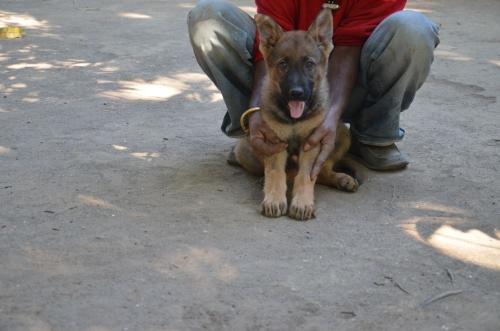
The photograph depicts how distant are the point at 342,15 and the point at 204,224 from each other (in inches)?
56.2

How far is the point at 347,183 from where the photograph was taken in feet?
12.8

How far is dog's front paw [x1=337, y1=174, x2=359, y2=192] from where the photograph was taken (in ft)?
12.8

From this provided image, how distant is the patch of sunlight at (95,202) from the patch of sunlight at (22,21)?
4.63 meters

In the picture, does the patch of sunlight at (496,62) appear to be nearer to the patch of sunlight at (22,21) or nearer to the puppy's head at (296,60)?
the puppy's head at (296,60)

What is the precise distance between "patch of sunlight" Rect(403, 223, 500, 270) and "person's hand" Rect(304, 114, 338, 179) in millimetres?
548

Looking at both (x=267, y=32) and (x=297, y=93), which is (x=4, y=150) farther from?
(x=297, y=93)

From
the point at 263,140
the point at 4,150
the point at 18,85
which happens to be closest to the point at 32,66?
the point at 18,85

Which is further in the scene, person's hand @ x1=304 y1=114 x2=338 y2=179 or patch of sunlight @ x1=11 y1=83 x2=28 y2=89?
patch of sunlight @ x1=11 y1=83 x2=28 y2=89

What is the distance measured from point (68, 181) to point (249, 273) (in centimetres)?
140

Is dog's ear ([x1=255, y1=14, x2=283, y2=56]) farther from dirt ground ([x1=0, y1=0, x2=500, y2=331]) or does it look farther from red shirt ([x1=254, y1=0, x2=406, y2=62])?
dirt ground ([x1=0, y1=0, x2=500, y2=331])

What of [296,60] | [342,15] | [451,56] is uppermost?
[342,15]

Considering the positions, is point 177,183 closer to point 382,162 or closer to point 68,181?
point 68,181

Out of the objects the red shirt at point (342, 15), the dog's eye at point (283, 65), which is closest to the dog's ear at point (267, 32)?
the dog's eye at point (283, 65)

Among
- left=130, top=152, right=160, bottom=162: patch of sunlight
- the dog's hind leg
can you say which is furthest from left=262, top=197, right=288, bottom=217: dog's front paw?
left=130, top=152, right=160, bottom=162: patch of sunlight
